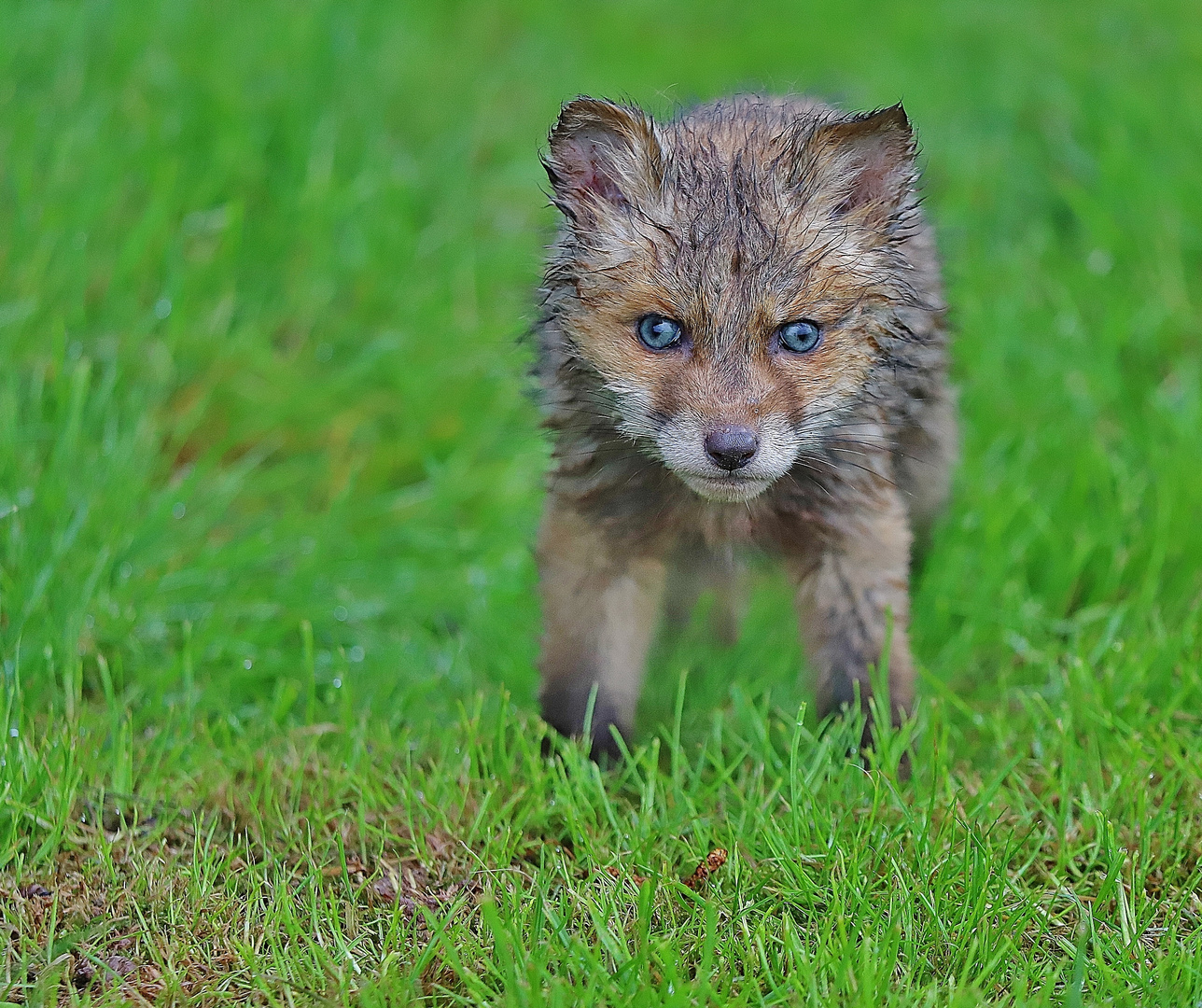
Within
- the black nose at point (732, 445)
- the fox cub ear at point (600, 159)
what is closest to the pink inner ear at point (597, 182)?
Answer: the fox cub ear at point (600, 159)

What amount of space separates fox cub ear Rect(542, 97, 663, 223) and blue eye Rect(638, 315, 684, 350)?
0.30 meters

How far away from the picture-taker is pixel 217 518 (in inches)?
176

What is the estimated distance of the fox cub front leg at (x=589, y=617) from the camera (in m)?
3.56

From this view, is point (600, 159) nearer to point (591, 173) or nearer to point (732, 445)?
point (591, 173)

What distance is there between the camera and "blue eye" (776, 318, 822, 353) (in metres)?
3.08

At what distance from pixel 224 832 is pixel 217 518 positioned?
145cm

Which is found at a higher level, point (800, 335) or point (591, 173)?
point (591, 173)

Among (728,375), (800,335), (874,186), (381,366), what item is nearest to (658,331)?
(728,375)

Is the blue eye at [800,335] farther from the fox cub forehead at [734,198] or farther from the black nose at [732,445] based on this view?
the black nose at [732,445]

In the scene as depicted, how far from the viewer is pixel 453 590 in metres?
4.54

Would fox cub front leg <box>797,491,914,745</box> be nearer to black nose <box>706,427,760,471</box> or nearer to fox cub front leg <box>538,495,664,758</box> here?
fox cub front leg <box>538,495,664,758</box>

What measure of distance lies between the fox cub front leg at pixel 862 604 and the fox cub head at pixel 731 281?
36 cm

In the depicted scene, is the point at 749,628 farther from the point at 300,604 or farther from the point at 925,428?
the point at 300,604

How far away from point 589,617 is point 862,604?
2.28ft
